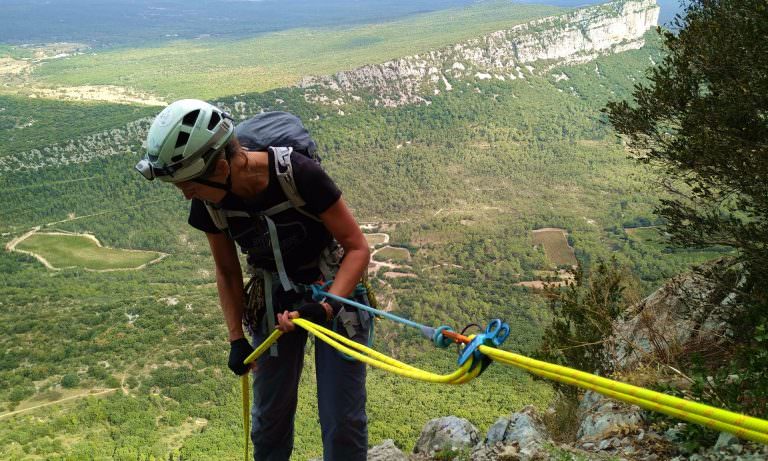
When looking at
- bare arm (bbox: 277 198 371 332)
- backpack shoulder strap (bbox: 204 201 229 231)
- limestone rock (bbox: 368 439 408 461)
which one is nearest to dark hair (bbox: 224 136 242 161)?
backpack shoulder strap (bbox: 204 201 229 231)

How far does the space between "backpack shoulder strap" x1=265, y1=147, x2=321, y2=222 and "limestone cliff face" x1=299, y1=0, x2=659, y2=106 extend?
10234 cm

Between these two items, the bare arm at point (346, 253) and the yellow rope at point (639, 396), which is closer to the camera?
the yellow rope at point (639, 396)

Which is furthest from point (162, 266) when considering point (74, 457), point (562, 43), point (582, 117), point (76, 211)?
point (562, 43)

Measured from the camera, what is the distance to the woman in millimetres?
2795

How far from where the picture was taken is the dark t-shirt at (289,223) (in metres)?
2.85

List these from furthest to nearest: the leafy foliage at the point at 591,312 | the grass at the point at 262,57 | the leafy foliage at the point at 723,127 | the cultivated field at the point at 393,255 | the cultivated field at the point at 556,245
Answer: the grass at the point at 262,57 → the cultivated field at the point at 393,255 → the cultivated field at the point at 556,245 → the leafy foliage at the point at 591,312 → the leafy foliage at the point at 723,127

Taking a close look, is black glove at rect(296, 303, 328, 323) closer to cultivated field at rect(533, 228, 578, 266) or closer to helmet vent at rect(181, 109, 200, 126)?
helmet vent at rect(181, 109, 200, 126)

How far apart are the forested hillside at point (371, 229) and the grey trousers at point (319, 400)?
6.62 meters

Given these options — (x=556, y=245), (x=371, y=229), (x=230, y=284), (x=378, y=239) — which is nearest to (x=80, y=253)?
(x=371, y=229)

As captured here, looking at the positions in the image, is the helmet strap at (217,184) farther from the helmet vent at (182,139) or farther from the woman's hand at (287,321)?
the woman's hand at (287,321)

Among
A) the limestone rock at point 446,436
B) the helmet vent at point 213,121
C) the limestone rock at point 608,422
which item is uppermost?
the helmet vent at point 213,121

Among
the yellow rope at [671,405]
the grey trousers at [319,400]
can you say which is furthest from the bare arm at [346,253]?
the yellow rope at [671,405]

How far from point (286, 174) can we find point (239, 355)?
1.12m

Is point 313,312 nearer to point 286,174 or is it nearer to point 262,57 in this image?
point 286,174
